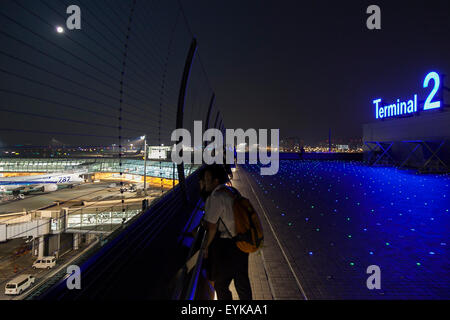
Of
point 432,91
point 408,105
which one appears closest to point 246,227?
point 432,91

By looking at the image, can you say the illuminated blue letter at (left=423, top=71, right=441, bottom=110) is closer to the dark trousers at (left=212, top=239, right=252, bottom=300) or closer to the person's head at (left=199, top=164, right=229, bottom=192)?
the person's head at (left=199, top=164, right=229, bottom=192)

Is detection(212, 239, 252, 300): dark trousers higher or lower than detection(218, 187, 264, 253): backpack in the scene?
lower

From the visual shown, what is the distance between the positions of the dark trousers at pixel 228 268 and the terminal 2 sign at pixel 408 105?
2102 centimetres

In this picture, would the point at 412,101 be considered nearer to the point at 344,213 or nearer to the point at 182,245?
the point at 344,213

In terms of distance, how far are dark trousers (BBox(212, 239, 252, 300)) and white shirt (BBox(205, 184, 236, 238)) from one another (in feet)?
0.32

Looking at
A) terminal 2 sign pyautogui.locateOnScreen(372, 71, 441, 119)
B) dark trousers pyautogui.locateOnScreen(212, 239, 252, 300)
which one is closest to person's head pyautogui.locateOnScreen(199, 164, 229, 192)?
dark trousers pyautogui.locateOnScreen(212, 239, 252, 300)

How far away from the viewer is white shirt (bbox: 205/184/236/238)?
1824mm

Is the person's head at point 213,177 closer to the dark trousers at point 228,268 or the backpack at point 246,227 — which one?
the backpack at point 246,227

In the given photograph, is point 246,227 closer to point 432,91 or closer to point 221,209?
point 221,209

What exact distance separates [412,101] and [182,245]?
23.6 metres

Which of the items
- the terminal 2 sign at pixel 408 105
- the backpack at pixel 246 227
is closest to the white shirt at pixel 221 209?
the backpack at pixel 246 227

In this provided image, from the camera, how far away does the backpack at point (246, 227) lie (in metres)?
1.76
